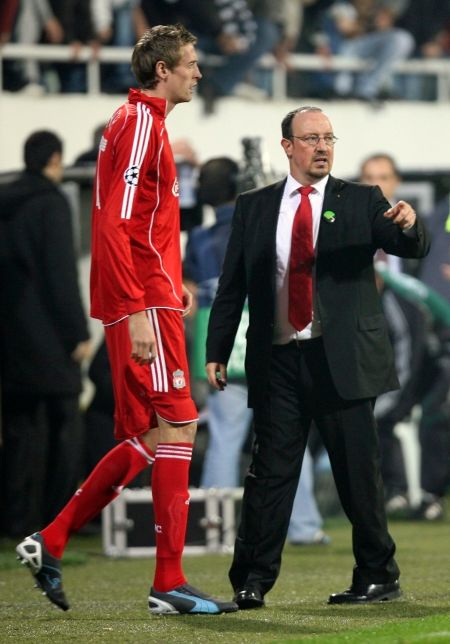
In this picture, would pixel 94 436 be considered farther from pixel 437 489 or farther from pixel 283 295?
pixel 283 295

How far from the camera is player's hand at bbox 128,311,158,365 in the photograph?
21.2 feet

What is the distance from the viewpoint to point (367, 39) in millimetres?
18016

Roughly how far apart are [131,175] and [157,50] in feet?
1.81

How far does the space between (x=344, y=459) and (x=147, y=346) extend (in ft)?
3.90

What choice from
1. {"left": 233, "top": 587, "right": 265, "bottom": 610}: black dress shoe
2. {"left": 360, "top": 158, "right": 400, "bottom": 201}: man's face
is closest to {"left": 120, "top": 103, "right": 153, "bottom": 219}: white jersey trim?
{"left": 233, "top": 587, "right": 265, "bottom": 610}: black dress shoe

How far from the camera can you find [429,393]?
12.7m

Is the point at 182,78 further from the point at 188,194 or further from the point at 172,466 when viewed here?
the point at 188,194

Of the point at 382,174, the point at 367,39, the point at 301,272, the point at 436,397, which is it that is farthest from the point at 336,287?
the point at 367,39

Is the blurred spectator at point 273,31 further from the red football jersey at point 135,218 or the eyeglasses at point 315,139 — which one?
the red football jersey at point 135,218

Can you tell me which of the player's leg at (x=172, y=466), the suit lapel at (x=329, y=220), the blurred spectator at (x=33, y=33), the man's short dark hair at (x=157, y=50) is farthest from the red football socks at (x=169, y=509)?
the blurred spectator at (x=33, y=33)

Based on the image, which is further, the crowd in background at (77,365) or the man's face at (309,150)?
the crowd in background at (77,365)

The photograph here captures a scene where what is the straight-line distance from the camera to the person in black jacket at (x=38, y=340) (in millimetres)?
10789

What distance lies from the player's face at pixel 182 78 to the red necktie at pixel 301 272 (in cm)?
74

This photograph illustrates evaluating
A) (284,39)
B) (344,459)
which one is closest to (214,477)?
(344,459)
